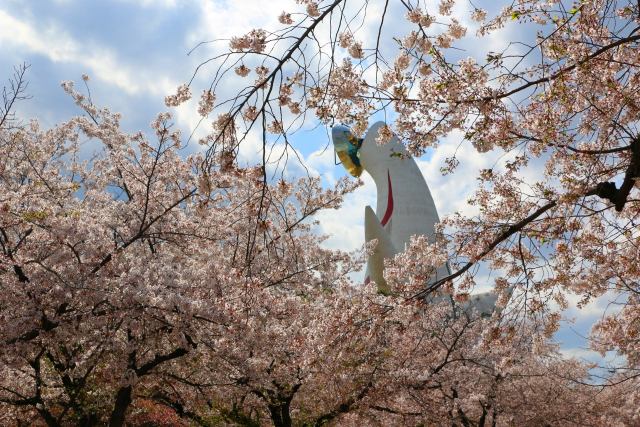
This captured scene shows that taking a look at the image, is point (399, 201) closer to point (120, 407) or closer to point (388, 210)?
point (388, 210)

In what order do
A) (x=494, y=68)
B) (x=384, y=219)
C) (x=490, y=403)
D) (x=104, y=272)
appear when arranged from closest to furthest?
(x=494, y=68), (x=104, y=272), (x=490, y=403), (x=384, y=219)

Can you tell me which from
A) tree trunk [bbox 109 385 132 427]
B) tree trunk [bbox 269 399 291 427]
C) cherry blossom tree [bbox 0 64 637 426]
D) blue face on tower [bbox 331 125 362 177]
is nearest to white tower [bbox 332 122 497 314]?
→ blue face on tower [bbox 331 125 362 177]

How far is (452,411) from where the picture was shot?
980 centimetres

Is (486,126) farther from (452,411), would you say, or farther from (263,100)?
(452,411)

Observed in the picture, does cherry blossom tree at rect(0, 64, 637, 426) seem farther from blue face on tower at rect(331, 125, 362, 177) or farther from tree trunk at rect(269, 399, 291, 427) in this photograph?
blue face on tower at rect(331, 125, 362, 177)

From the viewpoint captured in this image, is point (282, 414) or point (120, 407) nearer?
point (120, 407)

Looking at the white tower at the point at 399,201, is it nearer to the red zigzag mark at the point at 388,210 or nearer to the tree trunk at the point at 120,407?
the red zigzag mark at the point at 388,210

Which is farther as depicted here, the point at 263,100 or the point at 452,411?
the point at 452,411

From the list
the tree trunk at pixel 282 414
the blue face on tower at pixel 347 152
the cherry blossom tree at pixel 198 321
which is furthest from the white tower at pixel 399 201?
the tree trunk at pixel 282 414

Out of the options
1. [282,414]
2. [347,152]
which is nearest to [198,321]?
[282,414]

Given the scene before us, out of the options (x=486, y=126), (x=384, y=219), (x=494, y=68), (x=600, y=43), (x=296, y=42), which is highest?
(x=384, y=219)

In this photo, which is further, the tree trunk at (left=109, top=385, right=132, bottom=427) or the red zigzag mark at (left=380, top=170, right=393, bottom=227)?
the red zigzag mark at (left=380, top=170, right=393, bottom=227)

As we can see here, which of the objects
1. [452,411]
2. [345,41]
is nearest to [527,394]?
[452,411]

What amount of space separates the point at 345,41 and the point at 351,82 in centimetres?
45
